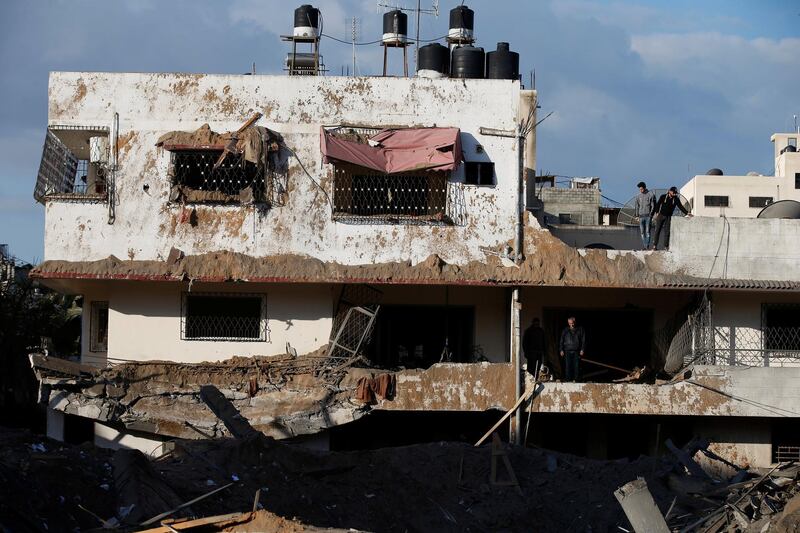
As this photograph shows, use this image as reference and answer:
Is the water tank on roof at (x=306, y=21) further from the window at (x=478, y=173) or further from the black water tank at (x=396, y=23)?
the window at (x=478, y=173)

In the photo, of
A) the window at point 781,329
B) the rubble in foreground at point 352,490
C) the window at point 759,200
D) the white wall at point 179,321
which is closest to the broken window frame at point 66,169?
the white wall at point 179,321

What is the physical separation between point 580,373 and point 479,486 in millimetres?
6013

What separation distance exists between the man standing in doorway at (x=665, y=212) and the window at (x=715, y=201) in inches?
1278

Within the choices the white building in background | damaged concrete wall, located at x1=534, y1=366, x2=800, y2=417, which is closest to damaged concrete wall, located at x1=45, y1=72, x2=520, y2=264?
damaged concrete wall, located at x1=534, y1=366, x2=800, y2=417

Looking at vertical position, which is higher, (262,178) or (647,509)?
(262,178)

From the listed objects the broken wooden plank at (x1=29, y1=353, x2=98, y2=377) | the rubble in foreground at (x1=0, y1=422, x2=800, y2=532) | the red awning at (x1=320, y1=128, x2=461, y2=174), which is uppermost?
the red awning at (x1=320, y1=128, x2=461, y2=174)

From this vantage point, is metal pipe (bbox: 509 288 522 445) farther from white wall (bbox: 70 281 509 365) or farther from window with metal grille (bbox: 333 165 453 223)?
white wall (bbox: 70 281 509 365)

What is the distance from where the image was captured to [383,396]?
23.0 metres

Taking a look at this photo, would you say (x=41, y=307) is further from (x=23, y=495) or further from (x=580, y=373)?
(x=23, y=495)

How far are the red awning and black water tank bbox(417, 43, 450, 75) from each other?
3349 millimetres

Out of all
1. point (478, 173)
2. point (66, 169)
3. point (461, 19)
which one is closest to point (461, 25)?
point (461, 19)

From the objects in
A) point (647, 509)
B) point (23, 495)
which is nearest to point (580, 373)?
point (647, 509)

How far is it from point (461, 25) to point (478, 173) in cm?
580

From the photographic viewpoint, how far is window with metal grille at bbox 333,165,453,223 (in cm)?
2383
